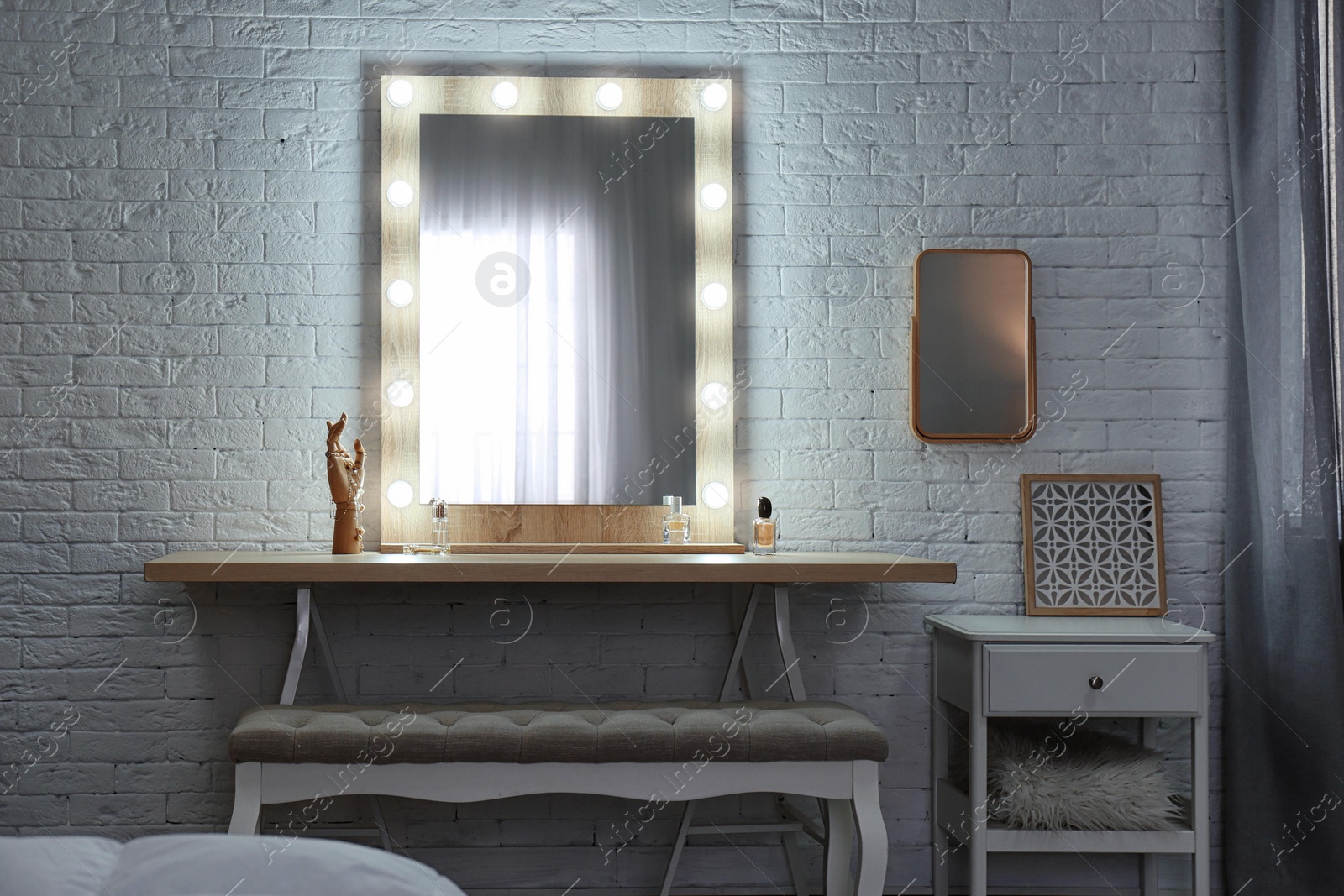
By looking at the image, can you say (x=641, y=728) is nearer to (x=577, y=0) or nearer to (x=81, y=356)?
(x=81, y=356)

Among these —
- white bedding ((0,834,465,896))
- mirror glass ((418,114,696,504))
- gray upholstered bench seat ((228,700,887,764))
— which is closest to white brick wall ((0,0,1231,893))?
mirror glass ((418,114,696,504))

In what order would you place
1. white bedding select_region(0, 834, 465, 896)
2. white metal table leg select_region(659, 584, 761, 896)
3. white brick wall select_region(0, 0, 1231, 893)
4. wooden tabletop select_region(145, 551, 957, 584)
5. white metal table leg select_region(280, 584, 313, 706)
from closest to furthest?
white bedding select_region(0, 834, 465, 896)
wooden tabletop select_region(145, 551, 957, 584)
white metal table leg select_region(280, 584, 313, 706)
white metal table leg select_region(659, 584, 761, 896)
white brick wall select_region(0, 0, 1231, 893)

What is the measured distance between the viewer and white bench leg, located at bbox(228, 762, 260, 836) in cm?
176

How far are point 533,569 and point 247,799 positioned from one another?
27.8 inches

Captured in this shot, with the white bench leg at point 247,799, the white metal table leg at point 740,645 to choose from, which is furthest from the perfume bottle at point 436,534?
the white metal table leg at point 740,645

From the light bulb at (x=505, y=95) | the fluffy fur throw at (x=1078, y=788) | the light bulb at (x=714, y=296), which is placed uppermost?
the light bulb at (x=505, y=95)

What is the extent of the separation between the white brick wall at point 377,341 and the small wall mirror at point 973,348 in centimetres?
6

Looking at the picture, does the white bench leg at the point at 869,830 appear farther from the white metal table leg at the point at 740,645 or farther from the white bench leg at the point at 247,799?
the white bench leg at the point at 247,799

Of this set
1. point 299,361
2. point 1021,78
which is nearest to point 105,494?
point 299,361

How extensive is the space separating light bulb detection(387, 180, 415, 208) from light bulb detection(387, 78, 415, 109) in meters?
0.21

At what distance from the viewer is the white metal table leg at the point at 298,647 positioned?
81.1 inches

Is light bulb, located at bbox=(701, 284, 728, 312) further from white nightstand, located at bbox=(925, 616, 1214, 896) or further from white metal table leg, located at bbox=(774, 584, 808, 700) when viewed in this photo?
white nightstand, located at bbox=(925, 616, 1214, 896)

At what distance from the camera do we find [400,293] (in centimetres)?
234

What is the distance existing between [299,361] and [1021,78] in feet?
6.77
